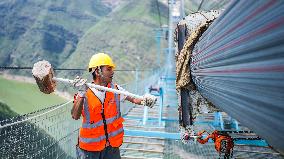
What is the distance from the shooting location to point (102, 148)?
3.52 m

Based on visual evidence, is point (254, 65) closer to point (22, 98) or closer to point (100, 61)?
point (100, 61)

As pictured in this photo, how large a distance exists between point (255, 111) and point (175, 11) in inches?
771

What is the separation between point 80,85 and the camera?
3.12 metres

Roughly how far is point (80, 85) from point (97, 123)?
1.86 feet

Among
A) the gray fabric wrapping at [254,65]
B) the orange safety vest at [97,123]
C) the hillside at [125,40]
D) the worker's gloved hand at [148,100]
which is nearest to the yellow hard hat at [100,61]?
the orange safety vest at [97,123]

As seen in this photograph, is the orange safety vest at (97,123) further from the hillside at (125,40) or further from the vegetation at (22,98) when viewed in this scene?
the hillside at (125,40)

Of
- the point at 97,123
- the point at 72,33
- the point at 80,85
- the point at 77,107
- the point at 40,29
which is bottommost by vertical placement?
the point at 97,123

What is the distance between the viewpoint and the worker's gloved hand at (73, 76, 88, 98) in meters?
3.11

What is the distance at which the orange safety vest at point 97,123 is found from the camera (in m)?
3.47

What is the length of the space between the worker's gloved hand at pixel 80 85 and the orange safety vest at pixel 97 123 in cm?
24

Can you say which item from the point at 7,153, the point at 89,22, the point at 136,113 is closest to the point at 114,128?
the point at 7,153

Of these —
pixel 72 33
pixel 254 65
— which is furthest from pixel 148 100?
pixel 72 33

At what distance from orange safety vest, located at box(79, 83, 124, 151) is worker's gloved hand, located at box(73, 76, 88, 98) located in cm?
24

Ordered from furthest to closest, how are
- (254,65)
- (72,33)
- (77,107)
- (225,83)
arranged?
(72,33) → (77,107) → (225,83) → (254,65)
